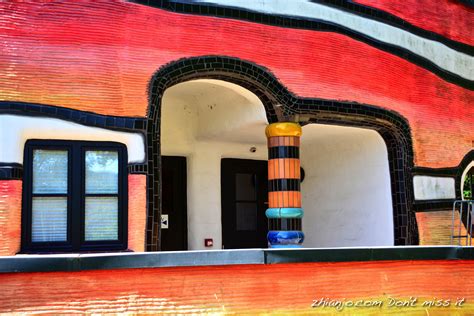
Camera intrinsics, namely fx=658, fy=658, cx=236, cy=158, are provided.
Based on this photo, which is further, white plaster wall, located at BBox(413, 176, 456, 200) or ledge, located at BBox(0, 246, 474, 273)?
white plaster wall, located at BBox(413, 176, 456, 200)

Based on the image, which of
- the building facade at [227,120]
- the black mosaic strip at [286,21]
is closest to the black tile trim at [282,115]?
the building facade at [227,120]

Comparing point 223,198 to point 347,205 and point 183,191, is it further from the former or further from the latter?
point 347,205

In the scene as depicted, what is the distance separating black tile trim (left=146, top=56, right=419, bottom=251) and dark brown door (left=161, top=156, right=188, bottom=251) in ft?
7.91

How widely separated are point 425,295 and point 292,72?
3.05 m

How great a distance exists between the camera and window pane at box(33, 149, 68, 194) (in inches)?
269

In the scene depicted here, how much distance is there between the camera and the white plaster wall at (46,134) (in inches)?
261

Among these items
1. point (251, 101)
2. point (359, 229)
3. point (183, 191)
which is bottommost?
point (359, 229)

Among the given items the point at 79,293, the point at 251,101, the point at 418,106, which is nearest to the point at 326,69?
the point at 251,101

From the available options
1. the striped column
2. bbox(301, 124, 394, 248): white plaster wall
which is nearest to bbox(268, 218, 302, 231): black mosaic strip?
the striped column

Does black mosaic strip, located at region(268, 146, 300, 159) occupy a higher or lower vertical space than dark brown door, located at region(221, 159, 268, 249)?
higher

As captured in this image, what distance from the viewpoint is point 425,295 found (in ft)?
23.6

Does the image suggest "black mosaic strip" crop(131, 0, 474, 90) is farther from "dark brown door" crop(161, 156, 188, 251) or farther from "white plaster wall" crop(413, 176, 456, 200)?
"dark brown door" crop(161, 156, 188, 251)

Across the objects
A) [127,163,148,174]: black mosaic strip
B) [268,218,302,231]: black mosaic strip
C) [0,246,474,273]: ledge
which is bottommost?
[0,246,474,273]: ledge

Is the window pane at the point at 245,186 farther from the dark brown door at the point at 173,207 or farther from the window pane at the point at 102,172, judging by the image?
the window pane at the point at 102,172
